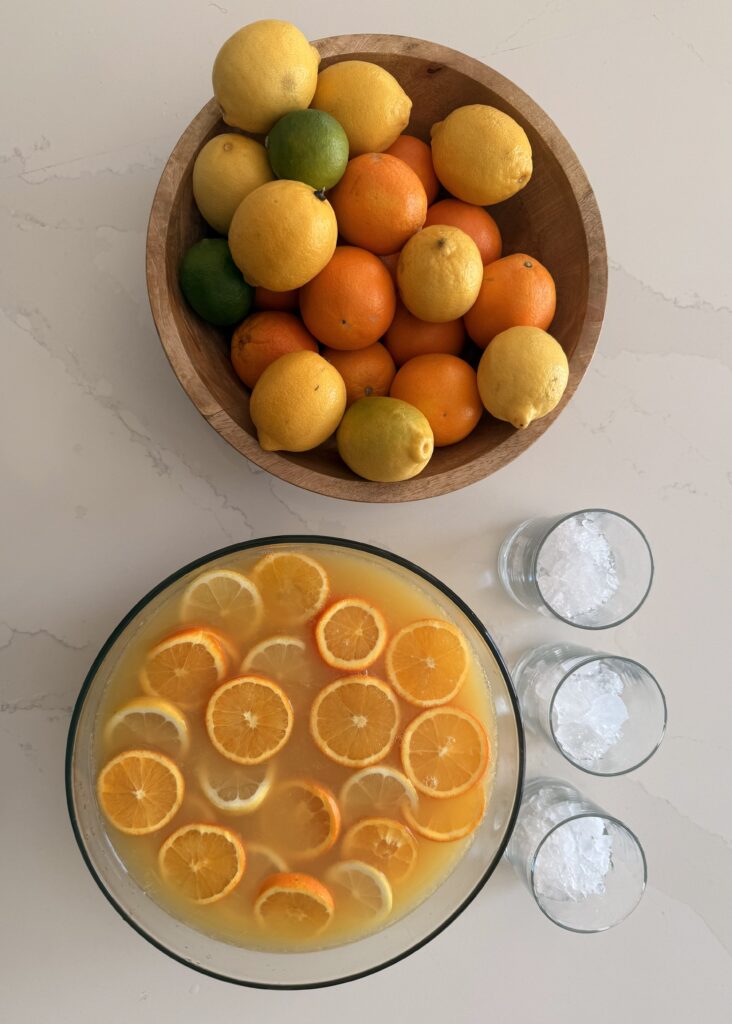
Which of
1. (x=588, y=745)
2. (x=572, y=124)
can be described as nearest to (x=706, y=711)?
(x=588, y=745)

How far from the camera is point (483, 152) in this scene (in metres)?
0.93

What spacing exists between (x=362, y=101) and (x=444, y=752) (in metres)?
0.80

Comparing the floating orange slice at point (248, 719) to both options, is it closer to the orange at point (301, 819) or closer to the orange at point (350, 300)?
the orange at point (301, 819)

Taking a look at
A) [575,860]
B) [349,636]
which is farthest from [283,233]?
[575,860]

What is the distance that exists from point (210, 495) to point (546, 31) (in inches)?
33.3

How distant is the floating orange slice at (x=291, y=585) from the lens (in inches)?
39.7

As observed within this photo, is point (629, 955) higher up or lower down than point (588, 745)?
lower down

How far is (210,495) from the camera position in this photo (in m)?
1.13

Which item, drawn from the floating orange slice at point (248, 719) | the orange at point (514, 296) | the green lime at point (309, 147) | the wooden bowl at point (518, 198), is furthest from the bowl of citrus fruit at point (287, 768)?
the green lime at point (309, 147)

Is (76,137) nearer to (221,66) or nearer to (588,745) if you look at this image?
(221,66)

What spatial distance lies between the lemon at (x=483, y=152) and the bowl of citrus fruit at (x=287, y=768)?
0.47m

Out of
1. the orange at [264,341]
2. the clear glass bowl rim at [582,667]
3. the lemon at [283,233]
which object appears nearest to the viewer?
the lemon at [283,233]

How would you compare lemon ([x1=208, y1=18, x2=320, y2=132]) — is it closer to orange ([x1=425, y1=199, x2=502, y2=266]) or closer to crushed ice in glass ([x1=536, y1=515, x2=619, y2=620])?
orange ([x1=425, y1=199, x2=502, y2=266])

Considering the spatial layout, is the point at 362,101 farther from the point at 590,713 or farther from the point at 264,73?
the point at 590,713
